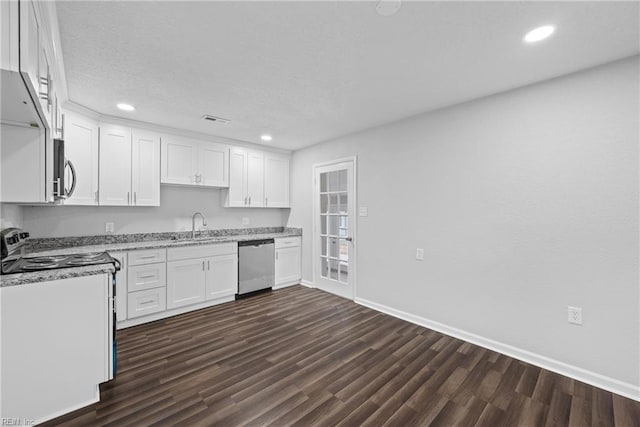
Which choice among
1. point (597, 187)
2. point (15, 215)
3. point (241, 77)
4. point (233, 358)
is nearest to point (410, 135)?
point (597, 187)

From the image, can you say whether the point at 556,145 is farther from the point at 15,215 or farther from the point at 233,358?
the point at 15,215

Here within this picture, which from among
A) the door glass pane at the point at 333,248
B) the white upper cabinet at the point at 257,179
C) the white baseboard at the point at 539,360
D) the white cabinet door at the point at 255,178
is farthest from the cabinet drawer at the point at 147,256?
the white baseboard at the point at 539,360

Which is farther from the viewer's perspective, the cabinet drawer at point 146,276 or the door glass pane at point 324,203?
the door glass pane at point 324,203

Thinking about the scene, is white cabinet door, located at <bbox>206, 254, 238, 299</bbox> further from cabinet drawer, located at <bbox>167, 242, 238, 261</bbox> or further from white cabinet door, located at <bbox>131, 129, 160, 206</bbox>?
white cabinet door, located at <bbox>131, 129, 160, 206</bbox>

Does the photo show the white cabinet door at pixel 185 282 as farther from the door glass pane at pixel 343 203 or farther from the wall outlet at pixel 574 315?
the wall outlet at pixel 574 315

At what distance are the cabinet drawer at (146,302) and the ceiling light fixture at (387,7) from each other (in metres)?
3.56

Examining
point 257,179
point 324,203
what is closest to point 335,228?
point 324,203

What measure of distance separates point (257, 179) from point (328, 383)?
3.36 metres

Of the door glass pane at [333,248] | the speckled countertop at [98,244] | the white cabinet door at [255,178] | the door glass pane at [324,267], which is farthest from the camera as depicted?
the white cabinet door at [255,178]

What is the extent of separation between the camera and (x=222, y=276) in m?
3.80

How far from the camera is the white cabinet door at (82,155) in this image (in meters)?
2.83

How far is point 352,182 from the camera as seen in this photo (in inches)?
156

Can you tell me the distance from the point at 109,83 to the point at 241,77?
3.96ft

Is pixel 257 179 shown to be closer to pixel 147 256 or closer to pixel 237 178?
pixel 237 178
